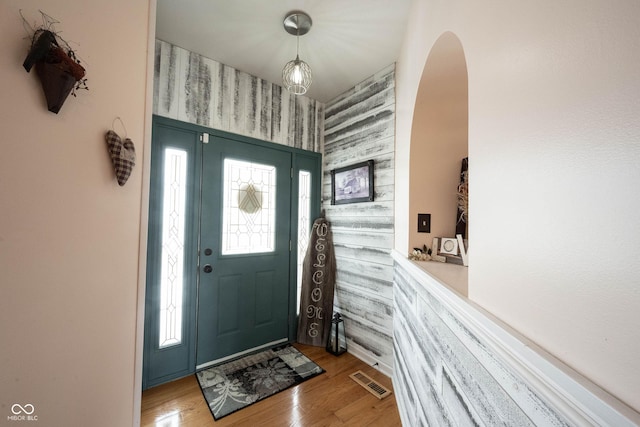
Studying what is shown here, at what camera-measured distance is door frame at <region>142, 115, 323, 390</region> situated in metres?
1.86

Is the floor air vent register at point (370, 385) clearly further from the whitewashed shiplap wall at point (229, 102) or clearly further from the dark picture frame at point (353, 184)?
the whitewashed shiplap wall at point (229, 102)

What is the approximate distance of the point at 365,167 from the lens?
231cm

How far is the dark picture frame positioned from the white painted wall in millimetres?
1481

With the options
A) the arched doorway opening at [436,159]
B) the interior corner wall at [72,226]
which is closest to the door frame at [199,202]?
the interior corner wall at [72,226]

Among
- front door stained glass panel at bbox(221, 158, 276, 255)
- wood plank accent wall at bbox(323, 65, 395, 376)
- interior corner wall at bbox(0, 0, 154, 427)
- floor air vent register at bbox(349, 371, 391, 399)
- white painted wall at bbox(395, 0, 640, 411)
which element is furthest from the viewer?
front door stained glass panel at bbox(221, 158, 276, 255)

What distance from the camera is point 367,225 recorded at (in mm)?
2297

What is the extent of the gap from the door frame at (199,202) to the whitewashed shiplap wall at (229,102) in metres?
0.06

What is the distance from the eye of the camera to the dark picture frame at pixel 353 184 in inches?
89.4

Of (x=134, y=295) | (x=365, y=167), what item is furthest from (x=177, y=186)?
(x=365, y=167)

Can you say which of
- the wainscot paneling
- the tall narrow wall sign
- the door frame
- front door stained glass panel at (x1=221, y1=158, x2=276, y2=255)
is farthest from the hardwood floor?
front door stained glass panel at (x1=221, y1=158, x2=276, y2=255)

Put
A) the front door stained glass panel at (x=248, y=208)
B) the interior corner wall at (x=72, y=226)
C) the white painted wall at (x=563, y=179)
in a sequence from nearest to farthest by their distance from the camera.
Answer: the white painted wall at (x=563, y=179), the interior corner wall at (x=72, y=226), the front door stained glass panel at (x=248, y=208)

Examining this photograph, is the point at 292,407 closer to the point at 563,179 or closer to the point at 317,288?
the point at 317,288

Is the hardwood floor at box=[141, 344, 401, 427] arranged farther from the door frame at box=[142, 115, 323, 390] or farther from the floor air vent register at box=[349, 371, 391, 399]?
the door frame at box=[142, 115, 323, 390]

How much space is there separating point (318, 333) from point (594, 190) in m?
2.51
